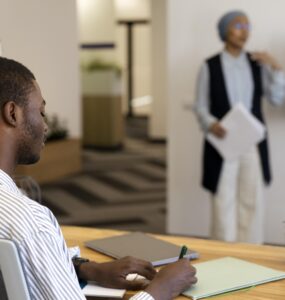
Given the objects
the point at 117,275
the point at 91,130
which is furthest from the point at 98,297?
the point at 91,130

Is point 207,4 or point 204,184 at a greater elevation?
point 207,4

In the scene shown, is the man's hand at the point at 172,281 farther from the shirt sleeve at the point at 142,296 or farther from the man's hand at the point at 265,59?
the man's hand at the point at 265,59

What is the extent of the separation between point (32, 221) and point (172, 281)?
446mm

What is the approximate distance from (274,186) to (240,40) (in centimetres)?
112

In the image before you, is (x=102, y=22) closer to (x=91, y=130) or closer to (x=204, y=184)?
(x=91, y=130)

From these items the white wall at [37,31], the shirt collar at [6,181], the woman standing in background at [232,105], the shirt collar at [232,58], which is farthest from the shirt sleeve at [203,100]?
the shirt collar at [6,181]

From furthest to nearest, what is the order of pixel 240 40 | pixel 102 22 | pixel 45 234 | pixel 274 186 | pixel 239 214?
1. pixel 102 22
2. pixel 274 186
3. pixel 239 214
4. pixel 240 40
5. pixel 45 234

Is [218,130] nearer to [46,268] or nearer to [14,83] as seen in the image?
[14,83]

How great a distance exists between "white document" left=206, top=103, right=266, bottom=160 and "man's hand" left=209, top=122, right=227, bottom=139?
0.03 metres

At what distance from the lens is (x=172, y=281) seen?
4.87 feet

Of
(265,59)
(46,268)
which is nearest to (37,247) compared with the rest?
(46,268)

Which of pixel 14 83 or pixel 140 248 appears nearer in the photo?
pixel 14 83

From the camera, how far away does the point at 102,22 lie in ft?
32.4

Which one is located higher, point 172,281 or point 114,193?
point 172,281
